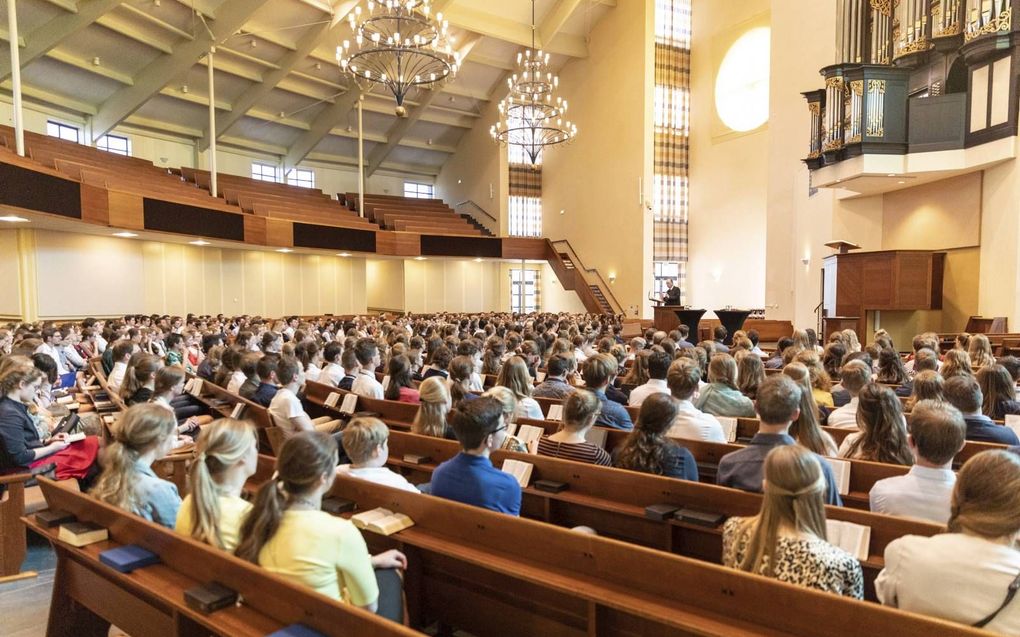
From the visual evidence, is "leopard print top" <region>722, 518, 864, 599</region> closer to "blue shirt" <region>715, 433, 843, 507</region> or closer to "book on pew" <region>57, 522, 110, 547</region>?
"blue shirt" <region>715, 433, 843, 507</region>

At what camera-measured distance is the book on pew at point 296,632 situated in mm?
1688

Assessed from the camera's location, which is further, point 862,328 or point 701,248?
point 701,248

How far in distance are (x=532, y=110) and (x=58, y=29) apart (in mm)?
10494

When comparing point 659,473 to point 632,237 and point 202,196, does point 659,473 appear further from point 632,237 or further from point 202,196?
point 632,237

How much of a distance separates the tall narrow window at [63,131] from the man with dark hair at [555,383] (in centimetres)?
1709

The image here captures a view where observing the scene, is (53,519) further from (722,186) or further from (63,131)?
(722,186)

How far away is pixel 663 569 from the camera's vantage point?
1.90 meters

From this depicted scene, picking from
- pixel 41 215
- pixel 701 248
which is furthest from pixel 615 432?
pixel 701 248

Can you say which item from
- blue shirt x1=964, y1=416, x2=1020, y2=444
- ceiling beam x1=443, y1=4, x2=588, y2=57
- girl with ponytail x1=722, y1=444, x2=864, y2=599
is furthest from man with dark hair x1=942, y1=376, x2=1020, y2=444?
ceiling beam x1=443, y1=4, x2=588, y2=57

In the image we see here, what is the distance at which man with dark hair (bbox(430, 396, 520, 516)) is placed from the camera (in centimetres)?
264

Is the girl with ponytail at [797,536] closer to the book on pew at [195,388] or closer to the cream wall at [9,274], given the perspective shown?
the book on pew at [195,388]

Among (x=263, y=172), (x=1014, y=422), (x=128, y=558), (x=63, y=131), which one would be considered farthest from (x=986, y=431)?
(x=263, y=172)

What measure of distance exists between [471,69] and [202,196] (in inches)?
Answer: 411

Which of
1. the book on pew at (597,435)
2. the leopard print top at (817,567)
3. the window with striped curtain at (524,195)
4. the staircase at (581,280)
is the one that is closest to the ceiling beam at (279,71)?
the window with striped curtain at (524,195)
